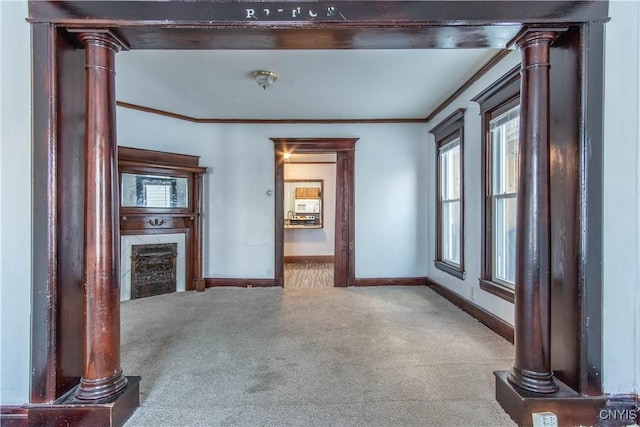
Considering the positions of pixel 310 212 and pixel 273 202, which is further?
pixel 310 212

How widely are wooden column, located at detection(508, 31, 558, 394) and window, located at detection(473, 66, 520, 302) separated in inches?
48.0

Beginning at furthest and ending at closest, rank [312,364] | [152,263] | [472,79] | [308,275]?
1. [308,275]
2. [152,263]
3. [472,79]
4. [312,364]

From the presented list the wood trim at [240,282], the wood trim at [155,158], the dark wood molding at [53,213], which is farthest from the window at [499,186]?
the wood trim at [155,158]

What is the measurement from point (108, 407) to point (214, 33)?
78.1 inches

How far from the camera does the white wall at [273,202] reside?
5.18 meters

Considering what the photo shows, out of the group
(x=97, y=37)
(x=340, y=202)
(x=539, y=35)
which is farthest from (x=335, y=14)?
(x=340, y=202)

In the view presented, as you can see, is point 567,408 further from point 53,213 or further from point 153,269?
point 153,269

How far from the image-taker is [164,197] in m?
4.75

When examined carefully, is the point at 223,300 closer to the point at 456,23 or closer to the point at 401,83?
the point at 401,83

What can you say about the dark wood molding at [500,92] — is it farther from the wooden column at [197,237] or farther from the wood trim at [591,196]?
the wooden column at [197,237]

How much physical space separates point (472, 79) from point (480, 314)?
2426mm

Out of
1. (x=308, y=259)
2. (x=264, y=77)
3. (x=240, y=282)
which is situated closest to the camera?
(x=264, y=77)

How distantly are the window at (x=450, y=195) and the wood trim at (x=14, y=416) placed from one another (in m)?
3.81

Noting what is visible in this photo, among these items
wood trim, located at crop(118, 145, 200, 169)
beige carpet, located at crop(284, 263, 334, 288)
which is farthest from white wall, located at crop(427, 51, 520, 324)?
wood trim, located at crop(118, 145, 200, 169)
